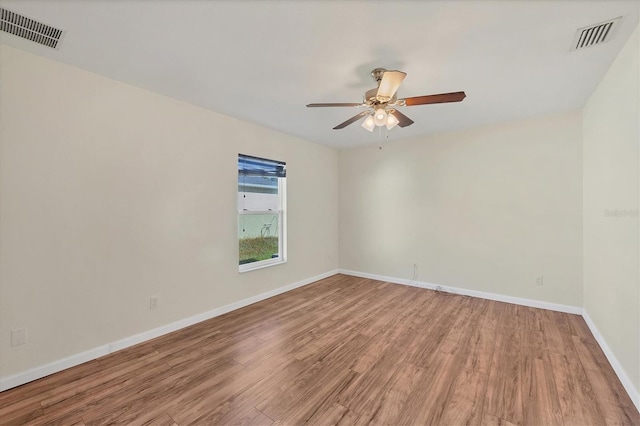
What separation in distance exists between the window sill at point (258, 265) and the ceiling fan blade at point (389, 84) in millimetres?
2786

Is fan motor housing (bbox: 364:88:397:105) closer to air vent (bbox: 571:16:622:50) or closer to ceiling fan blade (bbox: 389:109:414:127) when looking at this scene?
ceiling fan blade (bbox: 389:109:414:127)

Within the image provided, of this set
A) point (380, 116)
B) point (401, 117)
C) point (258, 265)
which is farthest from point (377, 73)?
point (258, 265)

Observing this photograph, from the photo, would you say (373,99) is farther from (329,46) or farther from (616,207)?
(616,207)

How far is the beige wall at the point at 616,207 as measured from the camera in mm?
1851

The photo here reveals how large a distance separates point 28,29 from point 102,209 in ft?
4.51

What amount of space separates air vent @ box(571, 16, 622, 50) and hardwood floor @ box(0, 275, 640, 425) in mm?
2542

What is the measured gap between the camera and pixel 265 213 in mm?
4121

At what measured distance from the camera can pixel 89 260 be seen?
2357 mm

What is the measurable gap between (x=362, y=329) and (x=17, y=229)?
3.17 metres

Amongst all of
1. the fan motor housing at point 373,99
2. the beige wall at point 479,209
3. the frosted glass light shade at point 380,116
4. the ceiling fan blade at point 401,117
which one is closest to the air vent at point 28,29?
the fan motor housing at point 373,99

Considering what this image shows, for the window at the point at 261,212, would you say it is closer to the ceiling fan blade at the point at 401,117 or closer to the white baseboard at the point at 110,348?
the white baseboard at the point at 110,348

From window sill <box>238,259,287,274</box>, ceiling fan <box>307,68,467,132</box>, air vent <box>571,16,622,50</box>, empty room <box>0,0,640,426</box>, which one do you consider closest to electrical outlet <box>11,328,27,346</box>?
empty room <box>0,0,640,426</box>

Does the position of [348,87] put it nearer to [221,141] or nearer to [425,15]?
[425,15]

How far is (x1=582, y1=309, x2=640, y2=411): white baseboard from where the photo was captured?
5.91 ft
